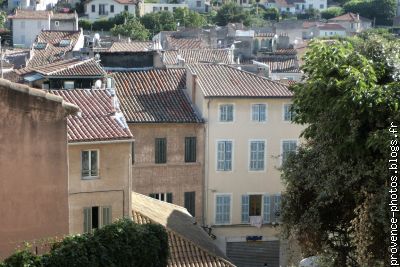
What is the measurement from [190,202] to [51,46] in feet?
133

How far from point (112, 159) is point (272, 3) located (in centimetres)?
15616

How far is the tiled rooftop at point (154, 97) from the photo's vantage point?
34.1 meters

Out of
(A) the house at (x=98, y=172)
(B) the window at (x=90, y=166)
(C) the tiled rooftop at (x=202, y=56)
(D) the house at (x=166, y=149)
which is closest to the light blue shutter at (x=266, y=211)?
(D) the house at (x=166, y=149)

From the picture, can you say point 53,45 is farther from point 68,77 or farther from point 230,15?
point 230,15

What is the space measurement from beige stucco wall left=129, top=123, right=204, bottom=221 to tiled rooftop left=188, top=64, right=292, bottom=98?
5.30 feet

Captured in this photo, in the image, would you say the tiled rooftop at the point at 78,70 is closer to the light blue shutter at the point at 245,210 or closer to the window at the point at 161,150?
the window at the point at 161,150

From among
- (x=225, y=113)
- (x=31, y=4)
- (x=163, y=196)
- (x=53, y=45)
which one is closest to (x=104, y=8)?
(x=31, y=4)

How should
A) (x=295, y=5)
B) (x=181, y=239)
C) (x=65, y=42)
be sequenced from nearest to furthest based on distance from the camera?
(x=181, y=239), (x=65, y=42), (x=295, y=5)

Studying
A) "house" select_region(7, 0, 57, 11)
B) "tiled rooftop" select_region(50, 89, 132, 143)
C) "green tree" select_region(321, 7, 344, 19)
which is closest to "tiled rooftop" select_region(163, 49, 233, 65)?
"tiled rooftop" select_region(50, 89, 132, 143)

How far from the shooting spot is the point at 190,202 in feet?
113

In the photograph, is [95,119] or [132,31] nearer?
[95,119]

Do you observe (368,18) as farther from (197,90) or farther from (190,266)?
(190,266)

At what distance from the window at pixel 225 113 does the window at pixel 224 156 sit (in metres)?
0.87

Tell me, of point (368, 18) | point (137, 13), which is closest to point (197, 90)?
point (137, 13)
